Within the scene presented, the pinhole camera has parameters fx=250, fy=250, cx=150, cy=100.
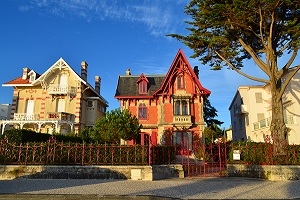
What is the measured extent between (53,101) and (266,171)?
23.4 meters

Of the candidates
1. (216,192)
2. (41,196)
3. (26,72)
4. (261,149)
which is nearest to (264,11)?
(261,149)

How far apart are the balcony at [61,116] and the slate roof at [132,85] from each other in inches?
227

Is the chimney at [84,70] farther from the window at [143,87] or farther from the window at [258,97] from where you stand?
the window at [258,97]

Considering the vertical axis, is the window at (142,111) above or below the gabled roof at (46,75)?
below

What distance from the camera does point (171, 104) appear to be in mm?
26281

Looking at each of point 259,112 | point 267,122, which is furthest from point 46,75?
point 259,112

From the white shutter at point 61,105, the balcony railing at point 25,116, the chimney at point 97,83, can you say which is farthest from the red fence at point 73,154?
the chimney at point 97,83

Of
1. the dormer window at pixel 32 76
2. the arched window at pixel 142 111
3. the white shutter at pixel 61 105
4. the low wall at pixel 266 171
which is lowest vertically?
the low wall at pixel 266 171

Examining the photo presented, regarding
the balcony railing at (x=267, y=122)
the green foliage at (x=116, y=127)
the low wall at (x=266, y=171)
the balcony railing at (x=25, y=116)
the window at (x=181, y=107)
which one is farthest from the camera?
the balcony railing at (x=267, y=122)

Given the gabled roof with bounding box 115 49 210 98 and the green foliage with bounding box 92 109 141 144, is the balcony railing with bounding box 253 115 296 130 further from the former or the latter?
the green foliage with bounding box 92 109 141 144

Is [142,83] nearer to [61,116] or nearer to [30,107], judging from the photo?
[61,116]

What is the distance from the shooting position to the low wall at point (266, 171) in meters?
11.6

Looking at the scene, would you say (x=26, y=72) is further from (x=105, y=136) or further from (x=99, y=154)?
(x=99, y=154)

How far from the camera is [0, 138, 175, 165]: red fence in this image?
485 inches
